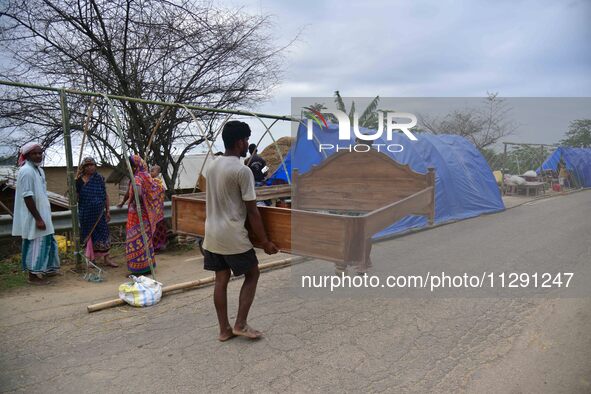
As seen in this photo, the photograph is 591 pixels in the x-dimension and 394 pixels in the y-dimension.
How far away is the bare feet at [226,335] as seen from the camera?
134 inches

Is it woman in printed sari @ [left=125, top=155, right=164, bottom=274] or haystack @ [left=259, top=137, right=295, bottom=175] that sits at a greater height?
haystack @ [left=259, top=137, right=295, bottom=175]

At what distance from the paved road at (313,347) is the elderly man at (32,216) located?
1034mm

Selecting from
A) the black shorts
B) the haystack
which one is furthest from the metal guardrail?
the haystack

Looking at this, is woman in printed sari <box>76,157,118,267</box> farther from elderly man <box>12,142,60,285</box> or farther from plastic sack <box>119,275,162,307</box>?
plastic sack <box>119,275,162,307</box>

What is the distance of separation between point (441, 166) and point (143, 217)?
6817 mm

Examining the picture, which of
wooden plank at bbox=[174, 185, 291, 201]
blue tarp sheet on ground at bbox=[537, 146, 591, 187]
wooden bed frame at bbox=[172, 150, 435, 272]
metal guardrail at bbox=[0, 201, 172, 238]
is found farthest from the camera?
blue tarp sheet on ground at bbox=[537, 146, 591, 187]

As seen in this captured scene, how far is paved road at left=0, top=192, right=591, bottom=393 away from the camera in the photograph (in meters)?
2.79

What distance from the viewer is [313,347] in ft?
10.8

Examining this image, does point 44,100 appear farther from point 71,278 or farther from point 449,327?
point 449,327

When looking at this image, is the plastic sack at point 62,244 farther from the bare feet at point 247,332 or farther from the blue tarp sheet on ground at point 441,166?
the blue tarp sheet on ground at point 441,166

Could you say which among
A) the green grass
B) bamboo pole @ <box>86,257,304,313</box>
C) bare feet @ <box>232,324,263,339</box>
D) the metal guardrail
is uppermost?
the metal guardrail

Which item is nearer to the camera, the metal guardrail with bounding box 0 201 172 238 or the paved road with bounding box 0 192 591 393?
the paved road with bounding box 0 192 591 393

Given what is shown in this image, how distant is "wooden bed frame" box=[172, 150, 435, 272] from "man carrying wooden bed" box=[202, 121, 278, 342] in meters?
0.14

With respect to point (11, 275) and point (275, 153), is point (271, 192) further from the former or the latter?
point (275, 153)
